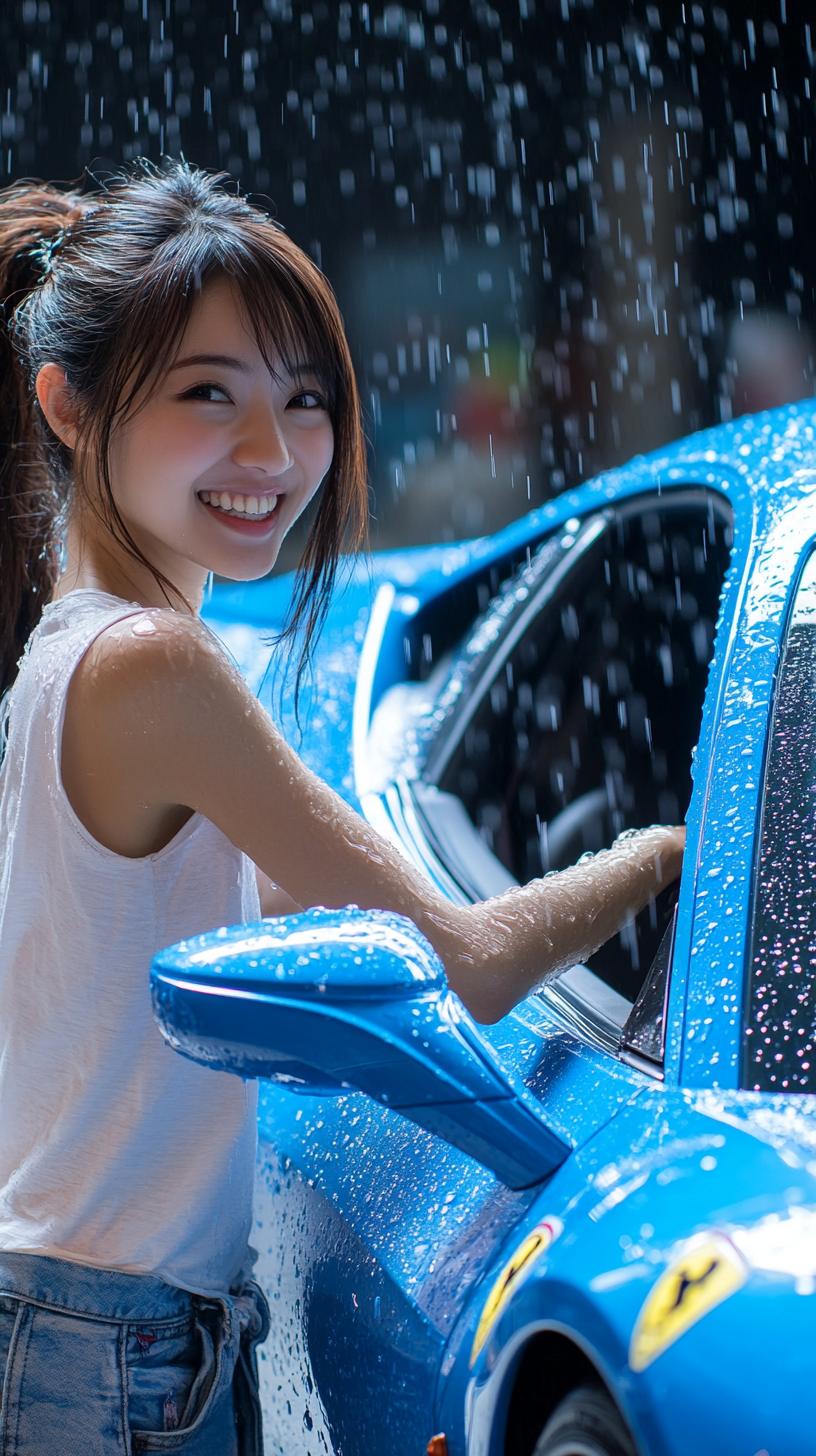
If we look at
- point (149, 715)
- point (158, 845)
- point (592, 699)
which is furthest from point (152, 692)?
point (592, 699)

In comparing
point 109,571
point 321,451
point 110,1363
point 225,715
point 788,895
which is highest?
point 321,451

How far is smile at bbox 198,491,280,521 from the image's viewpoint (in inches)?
47.4

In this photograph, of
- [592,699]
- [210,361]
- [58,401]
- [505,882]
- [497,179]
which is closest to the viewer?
[210,361]

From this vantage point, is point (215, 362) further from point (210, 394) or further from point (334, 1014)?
point (334, 1014)

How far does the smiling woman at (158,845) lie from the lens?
1.05 meters

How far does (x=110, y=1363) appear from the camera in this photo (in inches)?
40.8

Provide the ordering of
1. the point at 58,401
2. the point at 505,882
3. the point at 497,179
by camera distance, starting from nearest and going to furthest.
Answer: the point at 58,401
the point at 505,882
the point at 497,179

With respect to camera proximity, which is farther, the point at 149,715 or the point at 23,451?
the point at 23,451

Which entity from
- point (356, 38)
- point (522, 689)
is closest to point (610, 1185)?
point (522, 689)

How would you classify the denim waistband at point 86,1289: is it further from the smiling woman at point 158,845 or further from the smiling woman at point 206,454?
the smiling woman at point 206,454

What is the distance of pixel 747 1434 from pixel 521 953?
48cm

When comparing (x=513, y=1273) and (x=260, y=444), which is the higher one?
(x=260, y=444)

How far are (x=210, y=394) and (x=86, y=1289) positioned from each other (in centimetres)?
74

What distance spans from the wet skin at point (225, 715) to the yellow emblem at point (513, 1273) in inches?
8.9
